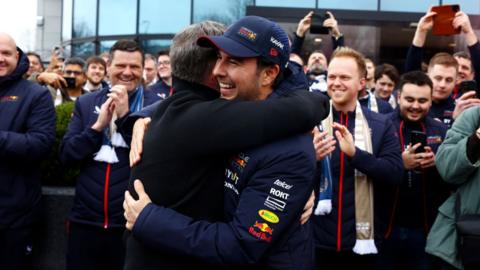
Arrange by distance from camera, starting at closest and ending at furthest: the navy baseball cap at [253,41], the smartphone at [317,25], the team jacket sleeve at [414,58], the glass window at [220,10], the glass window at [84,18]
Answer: the navy baseball cap at [253,41]
the team jacket sleeve at [414,58]
the smartphone at [317,25]
the glass window at [220,10]
the glass window at [84,18]

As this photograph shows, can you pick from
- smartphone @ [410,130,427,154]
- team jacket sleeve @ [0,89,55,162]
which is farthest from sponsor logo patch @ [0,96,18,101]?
smartphone @ [410,130,427,154]

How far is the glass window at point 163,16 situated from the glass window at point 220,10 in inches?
16.9

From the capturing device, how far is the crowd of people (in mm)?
2100

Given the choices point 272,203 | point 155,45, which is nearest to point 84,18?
point 155,45

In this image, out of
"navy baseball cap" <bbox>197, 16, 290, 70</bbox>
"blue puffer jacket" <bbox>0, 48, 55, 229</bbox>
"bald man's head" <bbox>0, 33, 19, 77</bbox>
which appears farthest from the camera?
"bald man's head" <bbox>0, 33, 19, 77</bbox>

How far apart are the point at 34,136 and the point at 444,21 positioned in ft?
11.6

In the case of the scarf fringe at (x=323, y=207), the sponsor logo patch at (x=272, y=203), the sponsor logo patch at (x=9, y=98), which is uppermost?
the sponsor logo patch at (x=9, y=98)

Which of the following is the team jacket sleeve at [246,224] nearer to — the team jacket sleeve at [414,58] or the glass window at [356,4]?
the team jacket sleeve at [414,58]

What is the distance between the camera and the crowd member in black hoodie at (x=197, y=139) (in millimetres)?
2088

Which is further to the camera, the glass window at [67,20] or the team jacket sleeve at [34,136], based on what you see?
the glass window at [67,20]

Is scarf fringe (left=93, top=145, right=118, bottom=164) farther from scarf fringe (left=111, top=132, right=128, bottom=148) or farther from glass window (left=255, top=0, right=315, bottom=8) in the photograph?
glass window (left=255, top=0, right=315, bottom=8)

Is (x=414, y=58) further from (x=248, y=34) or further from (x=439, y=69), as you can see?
(x=248, y=34)

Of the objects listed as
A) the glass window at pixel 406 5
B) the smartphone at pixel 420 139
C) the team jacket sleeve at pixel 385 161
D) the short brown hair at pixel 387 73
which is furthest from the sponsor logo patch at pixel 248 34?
the glass window at pixel 406 5

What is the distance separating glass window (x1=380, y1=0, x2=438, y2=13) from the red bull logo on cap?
54.1 feet
